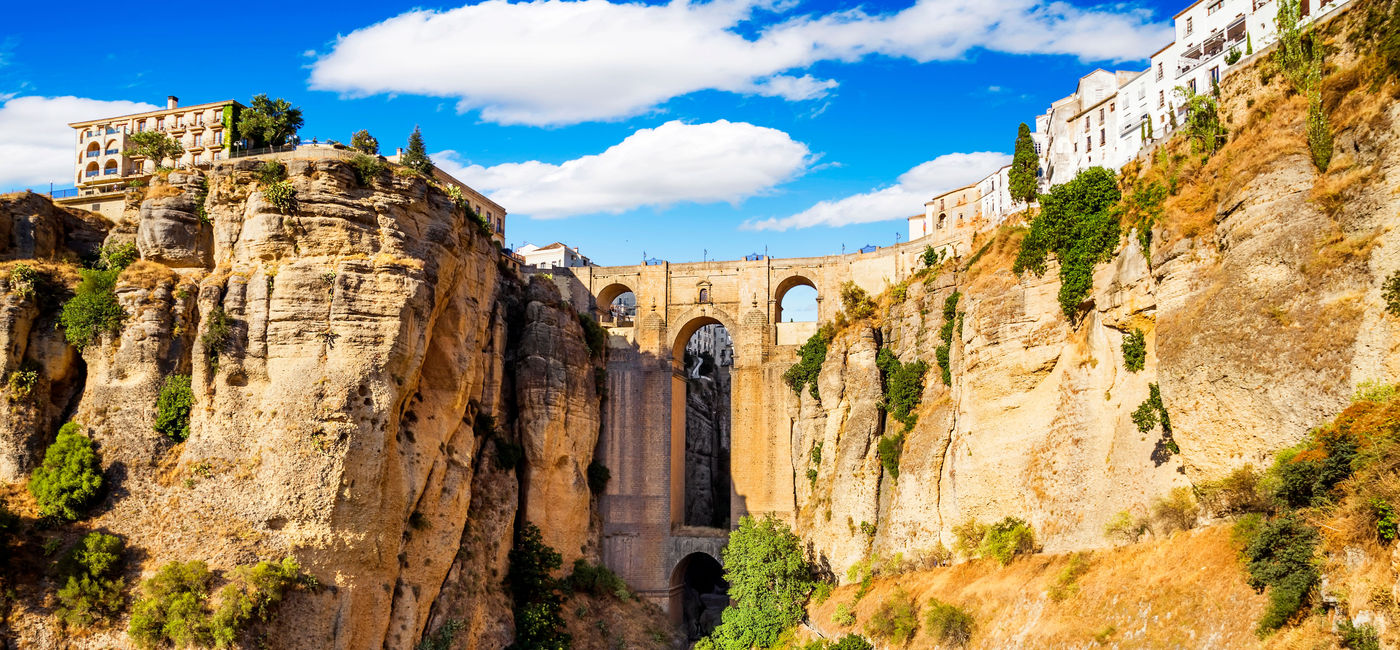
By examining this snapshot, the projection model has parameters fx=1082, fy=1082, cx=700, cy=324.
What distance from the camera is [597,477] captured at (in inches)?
1956

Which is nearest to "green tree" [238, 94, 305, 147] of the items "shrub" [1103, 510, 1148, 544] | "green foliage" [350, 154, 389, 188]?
"green foliage" [350, 154, 389, 188]

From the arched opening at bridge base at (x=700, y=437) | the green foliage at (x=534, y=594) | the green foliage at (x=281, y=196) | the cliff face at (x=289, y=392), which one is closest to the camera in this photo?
the cliff face at (x=289, y=392)

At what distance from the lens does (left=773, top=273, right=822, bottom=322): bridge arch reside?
5280 centimetres

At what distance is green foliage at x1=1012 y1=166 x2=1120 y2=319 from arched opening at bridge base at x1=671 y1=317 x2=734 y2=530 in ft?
71.9

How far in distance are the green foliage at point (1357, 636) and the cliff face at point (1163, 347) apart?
14.0 feet

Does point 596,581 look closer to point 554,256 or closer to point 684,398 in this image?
point 684,398

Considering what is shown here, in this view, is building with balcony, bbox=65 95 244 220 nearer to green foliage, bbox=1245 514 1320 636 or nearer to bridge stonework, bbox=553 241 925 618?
bridge stonework, bbox=553 241 925 618

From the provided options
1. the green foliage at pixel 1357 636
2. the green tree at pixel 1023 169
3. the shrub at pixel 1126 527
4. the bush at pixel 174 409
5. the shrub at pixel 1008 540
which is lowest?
the green foliage at pixel 1357 636

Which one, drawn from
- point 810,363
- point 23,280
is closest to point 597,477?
point 810,363

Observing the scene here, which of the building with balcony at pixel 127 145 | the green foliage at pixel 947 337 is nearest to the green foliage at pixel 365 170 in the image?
the building with balcony at pixel 127 145

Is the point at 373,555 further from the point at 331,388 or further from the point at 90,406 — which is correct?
the point at 90,406

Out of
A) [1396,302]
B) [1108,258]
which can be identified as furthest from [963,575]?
[1396,302]

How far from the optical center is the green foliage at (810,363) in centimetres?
4869

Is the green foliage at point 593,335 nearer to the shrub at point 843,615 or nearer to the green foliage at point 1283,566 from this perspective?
the shrub at point 843,615
